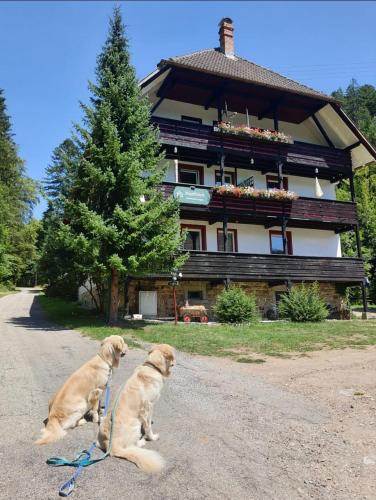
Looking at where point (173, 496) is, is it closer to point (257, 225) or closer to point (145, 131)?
point (145, 131)

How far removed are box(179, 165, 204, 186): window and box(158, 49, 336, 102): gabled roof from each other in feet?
16.2

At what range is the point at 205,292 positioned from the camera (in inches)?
842

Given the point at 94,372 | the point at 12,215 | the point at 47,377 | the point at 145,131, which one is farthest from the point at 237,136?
the point at 12,215

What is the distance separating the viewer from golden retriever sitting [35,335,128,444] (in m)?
4.54

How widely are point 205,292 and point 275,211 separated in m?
5.72

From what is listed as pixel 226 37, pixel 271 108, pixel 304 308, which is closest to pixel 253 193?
pixel 271 108

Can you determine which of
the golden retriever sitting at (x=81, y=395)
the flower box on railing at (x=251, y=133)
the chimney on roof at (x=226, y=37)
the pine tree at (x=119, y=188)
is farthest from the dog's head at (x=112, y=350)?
the chimney on roof at (x=226, y=37)

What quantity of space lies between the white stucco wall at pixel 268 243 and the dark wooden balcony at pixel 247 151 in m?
3.51

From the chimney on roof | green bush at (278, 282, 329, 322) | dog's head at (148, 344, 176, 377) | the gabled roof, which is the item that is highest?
the chimney on roof

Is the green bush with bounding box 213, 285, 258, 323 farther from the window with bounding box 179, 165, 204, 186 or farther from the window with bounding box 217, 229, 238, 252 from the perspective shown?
the window with bounding box 179, 165, 204, 186

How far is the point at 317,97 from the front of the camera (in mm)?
23359

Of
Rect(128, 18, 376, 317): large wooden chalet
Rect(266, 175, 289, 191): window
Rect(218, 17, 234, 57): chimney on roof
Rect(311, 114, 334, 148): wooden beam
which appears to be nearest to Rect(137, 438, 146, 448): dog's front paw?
Rect(128, 18, 376, 317): large wooden chalet

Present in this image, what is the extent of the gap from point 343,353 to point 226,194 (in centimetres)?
1208

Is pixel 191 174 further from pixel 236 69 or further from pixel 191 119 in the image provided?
pixel 236 69
